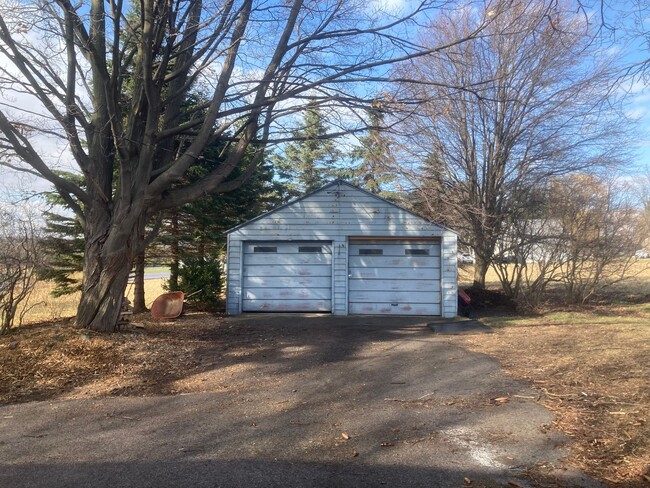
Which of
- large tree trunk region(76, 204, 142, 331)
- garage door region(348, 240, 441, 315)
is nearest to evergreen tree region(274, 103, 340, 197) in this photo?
garage door region(348, 240, 441, 315)

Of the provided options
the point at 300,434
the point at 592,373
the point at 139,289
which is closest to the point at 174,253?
the point at 139,289

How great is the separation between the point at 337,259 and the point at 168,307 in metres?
4.55

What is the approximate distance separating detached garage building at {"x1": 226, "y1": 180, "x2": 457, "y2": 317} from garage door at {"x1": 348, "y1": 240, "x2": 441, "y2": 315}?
0.09ft

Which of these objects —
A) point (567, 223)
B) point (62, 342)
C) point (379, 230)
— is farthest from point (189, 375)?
point (567, 223)

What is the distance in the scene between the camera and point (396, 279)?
44.5 feet

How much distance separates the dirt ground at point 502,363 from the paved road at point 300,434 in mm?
334

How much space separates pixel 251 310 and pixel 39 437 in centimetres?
908

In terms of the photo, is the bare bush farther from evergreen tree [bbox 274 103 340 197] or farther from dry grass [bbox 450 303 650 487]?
evergreen tree [bbox 274 103 340 197]

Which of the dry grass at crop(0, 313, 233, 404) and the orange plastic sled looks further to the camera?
the orange plastic sled

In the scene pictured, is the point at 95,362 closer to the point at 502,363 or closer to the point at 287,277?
the point at 502,363

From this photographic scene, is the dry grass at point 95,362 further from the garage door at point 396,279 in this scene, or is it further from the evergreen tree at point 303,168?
the evergreen tree at point 303,168

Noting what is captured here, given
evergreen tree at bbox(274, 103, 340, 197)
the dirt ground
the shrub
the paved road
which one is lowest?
the paved road

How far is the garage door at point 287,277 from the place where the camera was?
44.9 feet

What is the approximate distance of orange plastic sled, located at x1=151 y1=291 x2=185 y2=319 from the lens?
12.5 metres
